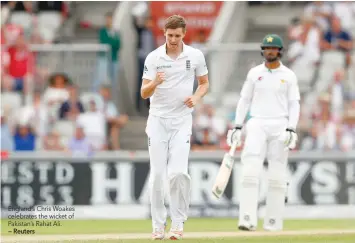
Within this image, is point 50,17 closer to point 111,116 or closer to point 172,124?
point 111,116

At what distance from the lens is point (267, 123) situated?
1483 cm

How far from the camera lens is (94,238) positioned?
45.4 feet

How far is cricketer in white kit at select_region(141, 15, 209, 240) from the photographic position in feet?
42.0

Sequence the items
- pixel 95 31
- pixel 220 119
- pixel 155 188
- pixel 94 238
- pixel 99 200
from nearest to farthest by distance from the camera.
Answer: pixel 155 188, pixel 94 238, pixel 99 200, pixel 220 119, pixel 95 31

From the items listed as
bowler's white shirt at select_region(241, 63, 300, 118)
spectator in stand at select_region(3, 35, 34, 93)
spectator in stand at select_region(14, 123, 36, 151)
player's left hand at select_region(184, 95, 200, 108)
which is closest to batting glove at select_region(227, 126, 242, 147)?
bowler's white shirt at select_region(241, 63, 300, 118)

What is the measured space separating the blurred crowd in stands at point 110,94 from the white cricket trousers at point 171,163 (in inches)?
289

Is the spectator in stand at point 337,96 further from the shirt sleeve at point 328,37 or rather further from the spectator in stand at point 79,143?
the spectator in stand at point 79,143

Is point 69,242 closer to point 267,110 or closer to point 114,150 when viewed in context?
point 267,110

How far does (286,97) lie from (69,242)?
11.1 feet

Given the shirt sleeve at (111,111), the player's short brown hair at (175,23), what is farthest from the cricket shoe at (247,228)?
the shirt sleeve at (111,111)

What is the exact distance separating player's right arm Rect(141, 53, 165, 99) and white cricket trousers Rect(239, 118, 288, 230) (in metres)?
2.41

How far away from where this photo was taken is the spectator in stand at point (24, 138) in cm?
2041

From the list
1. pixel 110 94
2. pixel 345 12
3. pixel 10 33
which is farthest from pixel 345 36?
pixel 10 33

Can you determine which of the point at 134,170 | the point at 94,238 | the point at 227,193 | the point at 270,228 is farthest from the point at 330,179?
the point at 94,238
